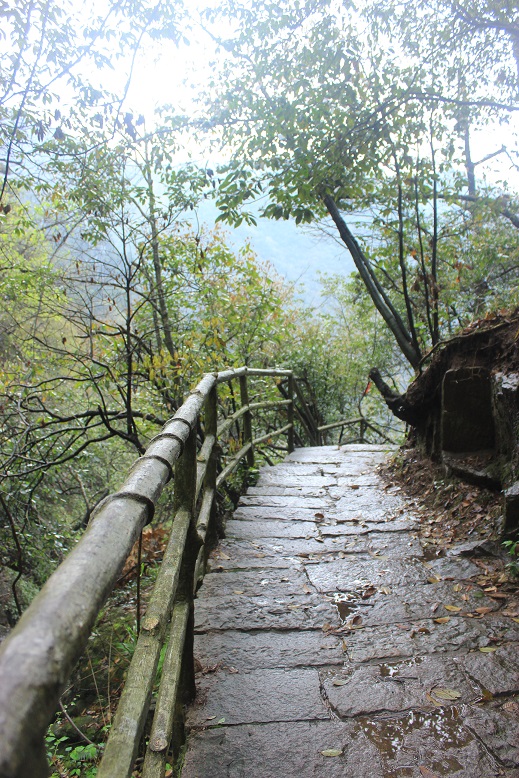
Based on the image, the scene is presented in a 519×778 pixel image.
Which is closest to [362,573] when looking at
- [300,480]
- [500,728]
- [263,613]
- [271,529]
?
[263,613]

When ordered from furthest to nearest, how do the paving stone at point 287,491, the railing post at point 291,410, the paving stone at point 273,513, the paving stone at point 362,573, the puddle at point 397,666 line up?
the railing post at point 291,410, the paving stone at point 287,491, the paving stone at point 273,513, the paving stone at point 362,573, the puddle at point 397,666

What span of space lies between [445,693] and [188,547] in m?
1.09

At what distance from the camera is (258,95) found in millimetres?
5793

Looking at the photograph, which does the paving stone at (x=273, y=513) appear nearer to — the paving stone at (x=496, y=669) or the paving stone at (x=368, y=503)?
the paving stone at (x=368, y=503)

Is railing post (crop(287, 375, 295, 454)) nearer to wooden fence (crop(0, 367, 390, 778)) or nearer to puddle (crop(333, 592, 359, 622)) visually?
puddle (crop(333, 592, 359, 622))

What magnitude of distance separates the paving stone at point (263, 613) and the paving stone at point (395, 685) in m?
0.44

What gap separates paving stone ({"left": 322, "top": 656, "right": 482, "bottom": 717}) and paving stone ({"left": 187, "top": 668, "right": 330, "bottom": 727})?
0.08 meters

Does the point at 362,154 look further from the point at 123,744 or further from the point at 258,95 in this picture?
the point at 123,744

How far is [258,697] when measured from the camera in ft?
6.33

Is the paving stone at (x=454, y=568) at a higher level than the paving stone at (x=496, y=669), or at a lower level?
higher

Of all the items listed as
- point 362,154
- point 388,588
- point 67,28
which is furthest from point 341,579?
point 67,28

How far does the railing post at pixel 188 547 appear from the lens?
6.11 ft

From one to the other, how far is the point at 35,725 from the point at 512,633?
89.9 inches

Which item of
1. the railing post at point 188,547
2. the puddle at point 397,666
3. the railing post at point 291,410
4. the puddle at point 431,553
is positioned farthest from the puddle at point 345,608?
the railing post at point 291,410
